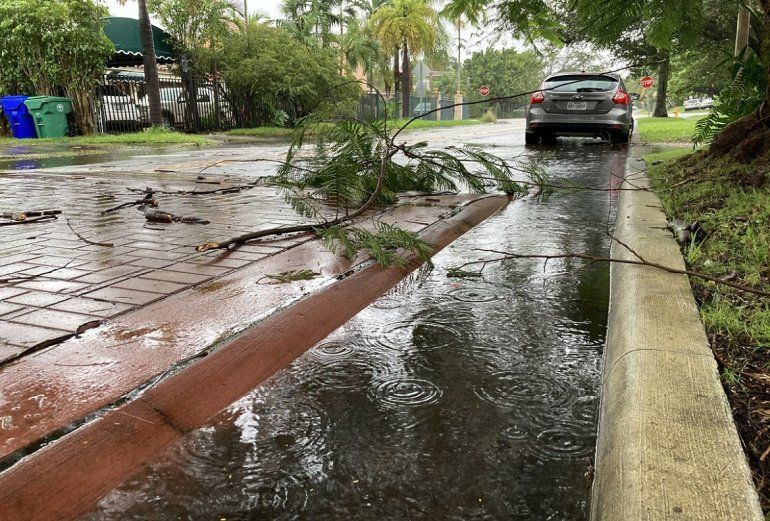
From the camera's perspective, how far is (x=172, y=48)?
24047 millimetres

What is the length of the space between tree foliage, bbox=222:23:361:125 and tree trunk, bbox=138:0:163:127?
176 inches

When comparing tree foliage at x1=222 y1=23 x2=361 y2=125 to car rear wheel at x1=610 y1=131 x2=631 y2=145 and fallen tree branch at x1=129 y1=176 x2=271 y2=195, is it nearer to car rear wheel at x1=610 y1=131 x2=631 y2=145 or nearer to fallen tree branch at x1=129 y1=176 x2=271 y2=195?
car rear wheel at x1=610 y1=131 x2=631 y2=145

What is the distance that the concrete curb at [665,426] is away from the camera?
1340 millimetres

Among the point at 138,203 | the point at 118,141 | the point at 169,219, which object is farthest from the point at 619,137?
the point at 118,141

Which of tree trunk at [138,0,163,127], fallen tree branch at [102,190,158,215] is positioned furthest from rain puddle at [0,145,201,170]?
fallen tree branch at [102,190,158,215]

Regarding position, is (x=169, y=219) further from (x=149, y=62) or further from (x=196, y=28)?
(x=196, y=28)

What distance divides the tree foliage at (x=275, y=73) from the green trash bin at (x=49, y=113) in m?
6.76

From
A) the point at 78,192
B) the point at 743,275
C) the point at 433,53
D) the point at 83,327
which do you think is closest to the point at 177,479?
the point at 83,327

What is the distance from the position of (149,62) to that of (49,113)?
3.24 meters

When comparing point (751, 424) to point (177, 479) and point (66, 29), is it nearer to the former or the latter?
point (177, 479)

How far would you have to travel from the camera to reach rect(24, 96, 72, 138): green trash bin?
708 inches

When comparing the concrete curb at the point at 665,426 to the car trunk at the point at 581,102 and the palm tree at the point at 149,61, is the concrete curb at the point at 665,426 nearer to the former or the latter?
the car trunk at the point at 581,102

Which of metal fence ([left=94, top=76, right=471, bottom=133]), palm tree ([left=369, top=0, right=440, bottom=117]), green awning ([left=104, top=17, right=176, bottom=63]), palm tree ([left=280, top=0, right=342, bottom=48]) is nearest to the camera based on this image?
metal fence ([left=94, top=76, right=471, bottom=133])

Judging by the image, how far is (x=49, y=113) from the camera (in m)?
18.2
